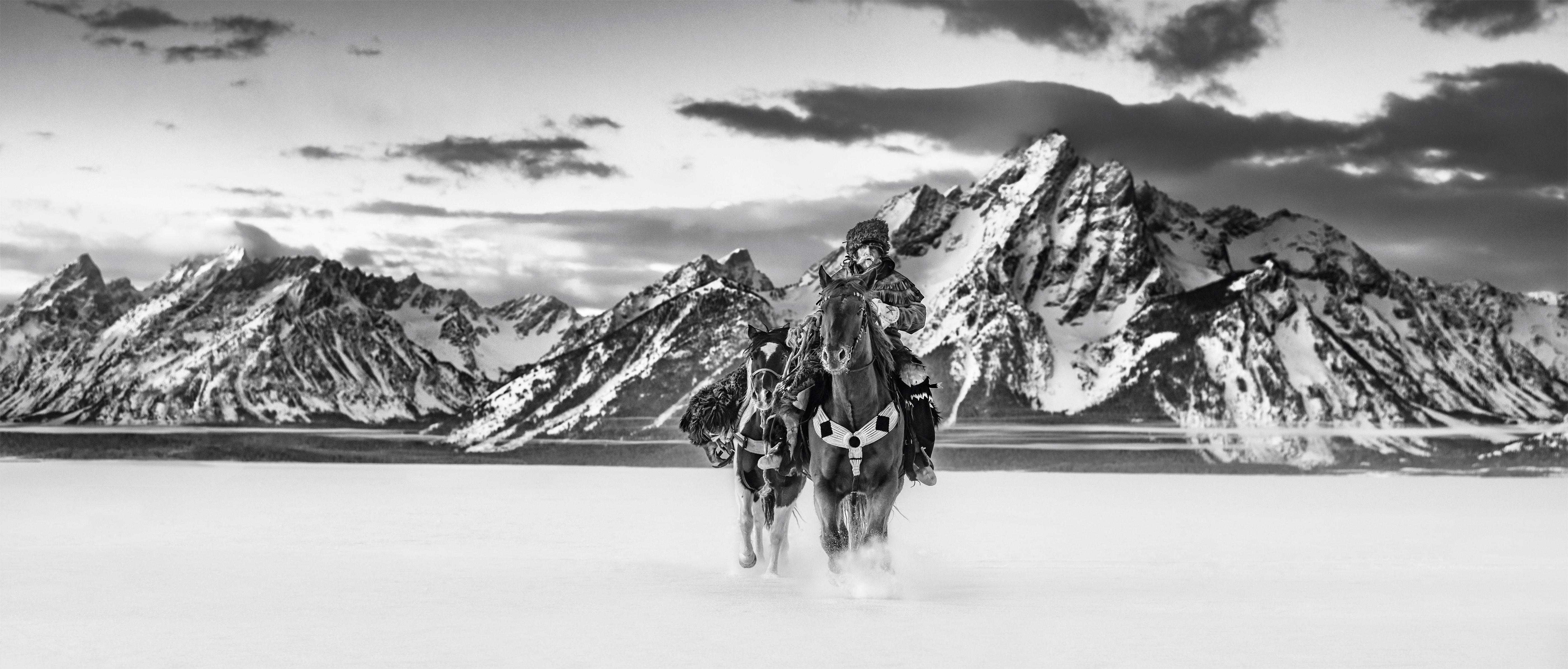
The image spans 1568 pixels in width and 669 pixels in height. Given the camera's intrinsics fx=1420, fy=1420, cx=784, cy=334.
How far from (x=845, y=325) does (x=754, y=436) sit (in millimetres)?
4619

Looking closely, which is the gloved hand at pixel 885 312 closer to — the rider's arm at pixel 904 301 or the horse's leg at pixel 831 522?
the rider's arm at pixel 904 301

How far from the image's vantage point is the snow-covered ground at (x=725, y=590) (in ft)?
42.1

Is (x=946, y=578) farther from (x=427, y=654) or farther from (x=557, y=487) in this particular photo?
(x=557, y=487)

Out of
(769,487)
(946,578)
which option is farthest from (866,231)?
(946,578)

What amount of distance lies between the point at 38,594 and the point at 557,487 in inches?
1536

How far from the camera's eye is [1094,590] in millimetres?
18328

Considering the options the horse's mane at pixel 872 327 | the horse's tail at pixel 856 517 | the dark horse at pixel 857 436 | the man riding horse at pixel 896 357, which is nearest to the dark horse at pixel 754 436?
the man riding horse at pixel 896 357

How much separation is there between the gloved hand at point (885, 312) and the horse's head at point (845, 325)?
473mm

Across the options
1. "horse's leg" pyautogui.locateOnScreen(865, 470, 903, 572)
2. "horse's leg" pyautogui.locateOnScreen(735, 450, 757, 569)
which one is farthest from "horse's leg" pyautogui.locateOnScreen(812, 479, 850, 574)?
"horse's leg" pyautogui.locateOnScreen(735, 450, 757, 569)

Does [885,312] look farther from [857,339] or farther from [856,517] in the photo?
[856,517]

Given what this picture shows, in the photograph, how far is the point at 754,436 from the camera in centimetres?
1986

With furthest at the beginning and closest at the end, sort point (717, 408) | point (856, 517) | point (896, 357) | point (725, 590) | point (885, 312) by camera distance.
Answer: point (717, 408)
point (725, 590)
point (896, 357)
point (885, 312)
point (856, 517)

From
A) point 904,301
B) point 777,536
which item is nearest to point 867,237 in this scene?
point 904,301

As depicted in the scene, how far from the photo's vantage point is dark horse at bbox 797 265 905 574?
15977mm
